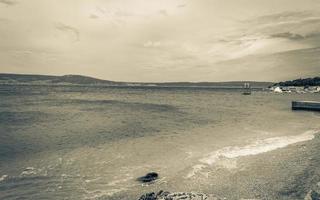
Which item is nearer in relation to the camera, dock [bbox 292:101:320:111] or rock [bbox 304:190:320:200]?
rock [bbox 304:190:320:200]

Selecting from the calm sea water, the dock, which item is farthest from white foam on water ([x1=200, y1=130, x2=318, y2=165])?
the dock

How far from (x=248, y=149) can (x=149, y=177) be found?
12379mm

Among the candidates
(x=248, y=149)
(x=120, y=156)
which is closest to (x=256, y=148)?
(x=248, y=149)

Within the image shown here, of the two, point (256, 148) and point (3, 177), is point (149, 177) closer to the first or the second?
point (3, 177)

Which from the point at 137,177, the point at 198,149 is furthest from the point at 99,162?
the point at 198,149

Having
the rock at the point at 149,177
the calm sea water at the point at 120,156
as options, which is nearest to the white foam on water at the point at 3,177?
the calm sea water at the point at 120,156

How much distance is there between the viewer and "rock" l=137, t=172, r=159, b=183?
19430mm

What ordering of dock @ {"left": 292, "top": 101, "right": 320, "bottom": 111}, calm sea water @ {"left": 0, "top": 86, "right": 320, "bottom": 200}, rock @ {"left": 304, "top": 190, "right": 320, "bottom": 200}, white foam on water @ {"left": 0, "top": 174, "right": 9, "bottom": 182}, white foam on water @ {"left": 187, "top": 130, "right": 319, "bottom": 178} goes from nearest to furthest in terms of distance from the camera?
rock @ {"left": 304, "top": 190, "right": 320, "bottom": 200}, calm sea water @ {"left": 0, "top": 86, "right": 320, "bottom": 200}, white foam on water @ {"left": 0, "top": 174, "right": 9, "bottom": 182}, white foam on water @ {"left": 187, "top": 130, "right": 319, "bottom": 178}, dock @ {"left": 292, "top": 101, "right": 320, "bottom": 111}

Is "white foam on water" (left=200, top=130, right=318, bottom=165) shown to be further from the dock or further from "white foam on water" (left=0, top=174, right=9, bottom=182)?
the dock

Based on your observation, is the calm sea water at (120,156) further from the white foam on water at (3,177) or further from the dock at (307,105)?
the dock at (307,105)

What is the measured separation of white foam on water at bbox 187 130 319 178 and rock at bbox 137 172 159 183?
7.25 ft

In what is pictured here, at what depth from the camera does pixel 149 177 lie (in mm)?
19844

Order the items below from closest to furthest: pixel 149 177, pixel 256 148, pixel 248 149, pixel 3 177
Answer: pixel 149 177, pixel 3 177, pixel 248 149, pixel 256 148

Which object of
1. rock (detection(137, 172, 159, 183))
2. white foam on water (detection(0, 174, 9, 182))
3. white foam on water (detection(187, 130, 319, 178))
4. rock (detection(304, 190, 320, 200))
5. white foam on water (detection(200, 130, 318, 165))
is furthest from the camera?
white foam on water (detection(200, 130, 318, 165))
